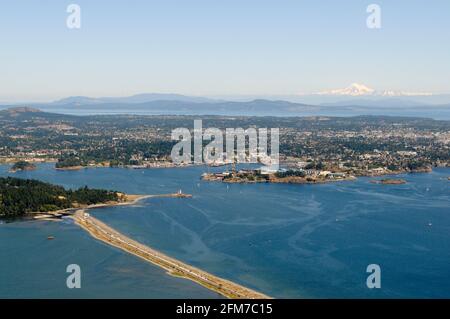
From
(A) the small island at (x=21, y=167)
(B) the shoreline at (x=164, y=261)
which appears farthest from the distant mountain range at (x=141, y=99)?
(B) the shoreline at (x=164, y=261)

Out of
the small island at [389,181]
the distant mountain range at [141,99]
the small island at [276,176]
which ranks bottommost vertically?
the small island at [389,181]

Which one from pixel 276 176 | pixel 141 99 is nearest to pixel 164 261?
pixel 276 176

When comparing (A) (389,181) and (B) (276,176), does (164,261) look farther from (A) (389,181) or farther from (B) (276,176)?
(A) (389,181)

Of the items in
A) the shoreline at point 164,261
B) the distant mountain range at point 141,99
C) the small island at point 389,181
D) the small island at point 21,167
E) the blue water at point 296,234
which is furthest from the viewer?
the distant mountain range at point 141,99

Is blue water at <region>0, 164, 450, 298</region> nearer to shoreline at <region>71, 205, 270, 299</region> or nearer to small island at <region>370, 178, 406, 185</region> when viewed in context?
shoreline at <region>71, 205, 270, 299</region>

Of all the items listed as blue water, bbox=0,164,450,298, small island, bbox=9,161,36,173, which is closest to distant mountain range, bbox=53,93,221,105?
small island, bbox=9,161,36,173

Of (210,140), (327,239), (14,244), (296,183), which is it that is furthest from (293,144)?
(14,244)

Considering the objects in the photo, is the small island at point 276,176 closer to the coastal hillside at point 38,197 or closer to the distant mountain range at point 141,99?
the coastal hillside at point 38,197
